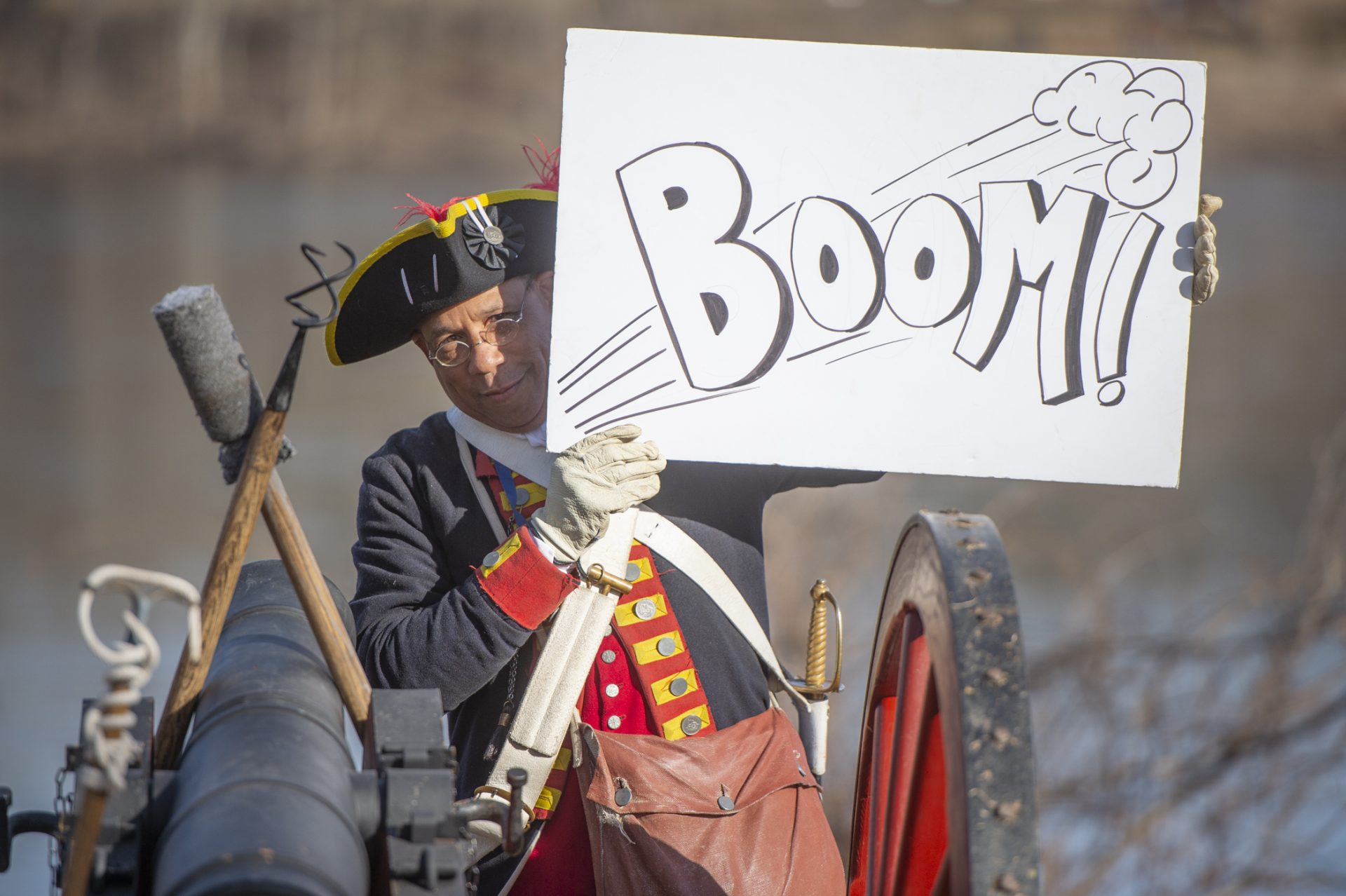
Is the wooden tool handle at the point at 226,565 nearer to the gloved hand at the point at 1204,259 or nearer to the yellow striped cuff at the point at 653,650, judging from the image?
the yellow striped cuff at the point at 653,650

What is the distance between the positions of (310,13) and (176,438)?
653cm

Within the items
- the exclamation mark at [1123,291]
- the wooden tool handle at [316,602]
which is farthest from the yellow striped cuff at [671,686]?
the exclamation mark at [1123,291]

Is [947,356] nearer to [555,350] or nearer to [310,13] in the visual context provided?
[555,350]

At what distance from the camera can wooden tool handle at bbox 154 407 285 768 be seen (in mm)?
1537

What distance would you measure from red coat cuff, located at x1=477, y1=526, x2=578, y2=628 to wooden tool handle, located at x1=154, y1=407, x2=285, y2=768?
40 centimetres

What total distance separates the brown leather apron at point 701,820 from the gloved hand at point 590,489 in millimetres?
254

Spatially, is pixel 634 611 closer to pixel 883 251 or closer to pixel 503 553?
pixel 503 553

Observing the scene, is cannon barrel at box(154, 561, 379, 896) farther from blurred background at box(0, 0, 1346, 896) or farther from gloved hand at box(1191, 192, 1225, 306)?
blurred background at box(0, 0, 1346, 896)

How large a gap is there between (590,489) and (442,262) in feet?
1.25

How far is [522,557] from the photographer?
74.4 inches

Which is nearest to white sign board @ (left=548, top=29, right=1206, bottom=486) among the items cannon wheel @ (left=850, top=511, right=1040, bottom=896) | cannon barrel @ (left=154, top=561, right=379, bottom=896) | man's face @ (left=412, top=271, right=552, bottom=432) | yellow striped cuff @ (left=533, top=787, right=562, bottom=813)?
man's face @ (left=412, top=271, right=552, bottom=432)

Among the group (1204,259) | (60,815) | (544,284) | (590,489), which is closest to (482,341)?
(544,284)

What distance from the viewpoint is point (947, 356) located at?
6.66 ft

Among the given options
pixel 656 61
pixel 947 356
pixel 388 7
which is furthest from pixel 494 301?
pixel 388 7
